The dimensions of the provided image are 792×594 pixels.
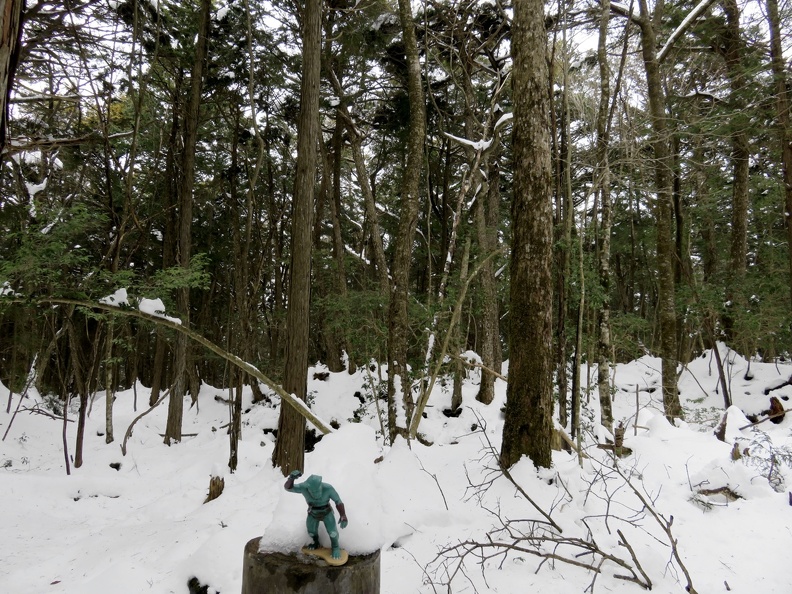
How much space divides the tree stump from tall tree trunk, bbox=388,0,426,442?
17.0 feet

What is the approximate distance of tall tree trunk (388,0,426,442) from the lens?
7789 mm

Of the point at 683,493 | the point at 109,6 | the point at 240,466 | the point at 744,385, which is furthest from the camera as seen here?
the point at 744,385

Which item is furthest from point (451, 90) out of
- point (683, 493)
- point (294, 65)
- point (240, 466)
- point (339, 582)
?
point (339, 582)

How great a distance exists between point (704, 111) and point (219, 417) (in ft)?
55.9

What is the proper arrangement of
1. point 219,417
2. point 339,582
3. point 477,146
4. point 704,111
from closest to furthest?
point 339,582, point 477,146, point 704,111, point 219,417

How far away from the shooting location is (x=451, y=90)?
47.5 feet

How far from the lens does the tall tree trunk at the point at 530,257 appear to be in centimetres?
472

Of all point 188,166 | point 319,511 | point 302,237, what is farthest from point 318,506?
point 188,166

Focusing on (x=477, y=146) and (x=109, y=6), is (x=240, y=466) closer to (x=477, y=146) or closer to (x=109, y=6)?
(x=477, y=146)

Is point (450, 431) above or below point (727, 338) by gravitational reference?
below

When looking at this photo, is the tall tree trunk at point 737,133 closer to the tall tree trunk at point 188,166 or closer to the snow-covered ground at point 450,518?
the snow-covered ground at point 450,518

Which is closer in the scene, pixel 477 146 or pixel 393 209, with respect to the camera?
pixel 477 146

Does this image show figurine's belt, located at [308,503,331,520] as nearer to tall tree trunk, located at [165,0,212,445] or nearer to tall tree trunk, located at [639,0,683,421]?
tall tree trunk, located at [165,0,212,445]

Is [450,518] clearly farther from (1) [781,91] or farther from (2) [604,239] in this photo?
(1) [781,91]
